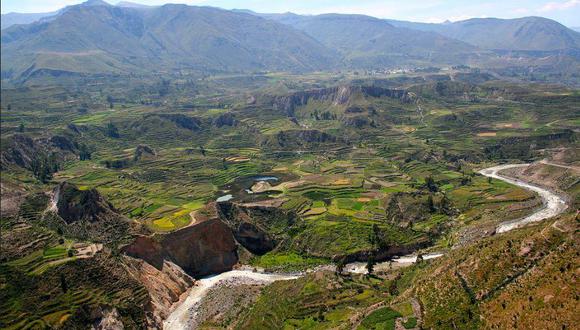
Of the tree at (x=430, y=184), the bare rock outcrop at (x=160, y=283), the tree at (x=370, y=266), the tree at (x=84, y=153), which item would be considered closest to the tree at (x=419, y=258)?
the tree at (x=370, y=266)

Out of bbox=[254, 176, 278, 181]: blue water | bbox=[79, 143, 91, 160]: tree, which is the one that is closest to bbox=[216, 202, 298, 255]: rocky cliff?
bbox=[254, 176, 278, 181]: blue water

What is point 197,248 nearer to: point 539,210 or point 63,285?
point 63,285

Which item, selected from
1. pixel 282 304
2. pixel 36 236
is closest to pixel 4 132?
pixel 36 236

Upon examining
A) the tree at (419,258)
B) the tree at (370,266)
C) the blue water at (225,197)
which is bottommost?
the blue water at (225,197)

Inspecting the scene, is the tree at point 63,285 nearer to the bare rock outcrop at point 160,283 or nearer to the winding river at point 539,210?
the bare rock outcrop at point 160,283

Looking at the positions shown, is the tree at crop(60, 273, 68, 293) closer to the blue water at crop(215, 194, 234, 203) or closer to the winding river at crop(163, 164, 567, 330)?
the winding river at crop(163, 164, 567, 330)

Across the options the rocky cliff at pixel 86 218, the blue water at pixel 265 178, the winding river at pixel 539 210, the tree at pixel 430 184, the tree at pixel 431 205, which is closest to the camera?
the rocky cliff at pixel 86 218

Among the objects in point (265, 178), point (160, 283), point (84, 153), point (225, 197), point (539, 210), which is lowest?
point (84, 153)

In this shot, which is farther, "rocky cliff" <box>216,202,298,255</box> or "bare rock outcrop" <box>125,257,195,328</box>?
"rocky cliff" <box>216,202,298,255</box>

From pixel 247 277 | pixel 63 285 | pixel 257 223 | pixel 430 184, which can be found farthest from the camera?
pixel 430 184

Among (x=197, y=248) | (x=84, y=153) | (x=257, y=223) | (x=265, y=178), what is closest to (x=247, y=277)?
(x=197, y=248)

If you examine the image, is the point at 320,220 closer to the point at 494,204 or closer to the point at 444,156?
the point at 494,204
